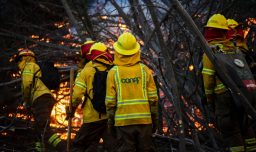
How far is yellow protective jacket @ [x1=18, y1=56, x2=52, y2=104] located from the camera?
702cm

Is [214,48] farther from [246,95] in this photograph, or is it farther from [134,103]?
[134,103]

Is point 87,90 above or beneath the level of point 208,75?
beneath

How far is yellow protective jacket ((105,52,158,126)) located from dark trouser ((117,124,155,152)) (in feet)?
0.23

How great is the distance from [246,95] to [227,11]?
286 cm

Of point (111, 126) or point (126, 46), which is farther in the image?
point (111, 126)

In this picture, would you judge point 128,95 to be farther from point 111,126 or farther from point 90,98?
point 90,98

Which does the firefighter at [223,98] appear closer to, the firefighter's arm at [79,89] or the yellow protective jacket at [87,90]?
the yellow protective jacket at [87,90]

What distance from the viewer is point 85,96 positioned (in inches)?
221

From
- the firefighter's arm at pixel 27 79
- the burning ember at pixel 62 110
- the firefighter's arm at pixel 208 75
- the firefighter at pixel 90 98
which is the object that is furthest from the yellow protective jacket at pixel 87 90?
the burning ember at pixel 62 110

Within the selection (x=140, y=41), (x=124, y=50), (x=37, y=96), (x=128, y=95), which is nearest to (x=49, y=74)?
(x=37, y=96)

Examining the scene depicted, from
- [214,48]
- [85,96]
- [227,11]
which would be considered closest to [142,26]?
[227,11]

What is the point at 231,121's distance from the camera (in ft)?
16.0

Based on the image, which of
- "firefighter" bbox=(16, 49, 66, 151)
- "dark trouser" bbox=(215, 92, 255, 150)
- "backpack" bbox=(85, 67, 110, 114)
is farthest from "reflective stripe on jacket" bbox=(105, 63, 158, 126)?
"firefighter" bbox=(16, 49, 66, 151)

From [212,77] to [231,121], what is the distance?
0.60m
